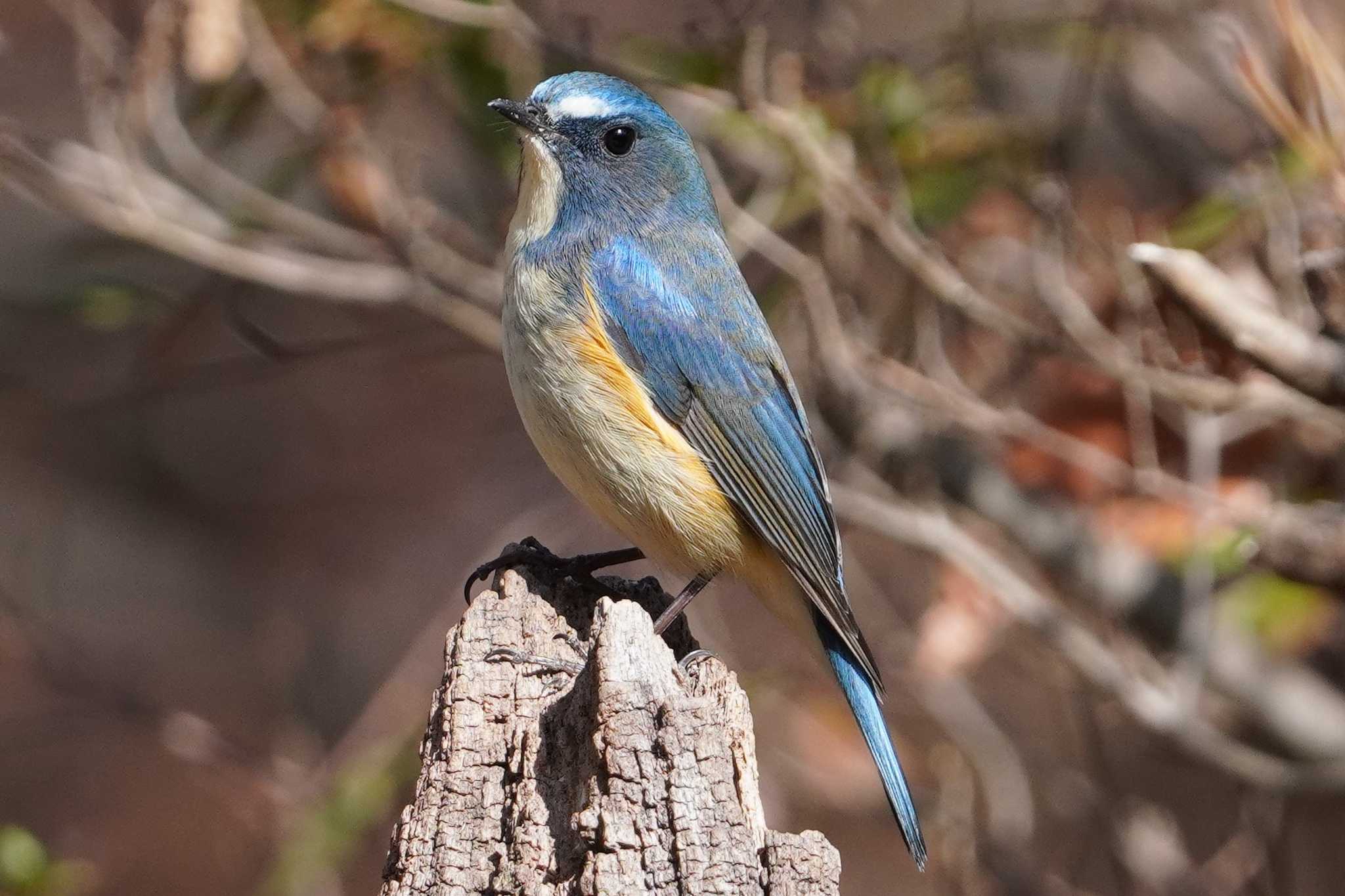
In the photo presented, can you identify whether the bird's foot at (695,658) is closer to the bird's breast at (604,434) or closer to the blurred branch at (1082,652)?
the bird's breast at (604,434)

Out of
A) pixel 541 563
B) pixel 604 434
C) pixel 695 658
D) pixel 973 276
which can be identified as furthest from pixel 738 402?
pixel 973 276

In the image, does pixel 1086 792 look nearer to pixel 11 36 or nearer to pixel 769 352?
pixel 769 352

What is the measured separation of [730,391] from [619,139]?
2.61 ft

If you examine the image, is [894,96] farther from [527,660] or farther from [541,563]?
[527,660]

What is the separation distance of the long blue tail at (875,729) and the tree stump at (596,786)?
865mm

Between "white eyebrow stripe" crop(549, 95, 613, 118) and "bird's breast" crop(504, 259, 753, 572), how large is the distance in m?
0.51

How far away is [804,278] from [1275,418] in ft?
5.20

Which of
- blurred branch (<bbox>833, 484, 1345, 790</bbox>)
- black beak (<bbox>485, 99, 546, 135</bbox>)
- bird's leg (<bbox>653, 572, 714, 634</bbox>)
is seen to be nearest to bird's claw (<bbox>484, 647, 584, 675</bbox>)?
bird's leg (<bbox>653, 572, 714, 634</bbox>)

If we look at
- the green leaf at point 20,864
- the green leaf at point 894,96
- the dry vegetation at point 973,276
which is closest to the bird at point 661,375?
the dry vegetation at point 973,276

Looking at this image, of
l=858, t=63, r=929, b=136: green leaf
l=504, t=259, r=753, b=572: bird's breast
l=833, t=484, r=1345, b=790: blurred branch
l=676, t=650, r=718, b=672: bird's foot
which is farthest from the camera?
l=858, t=63, r=929, b=136: green leaf

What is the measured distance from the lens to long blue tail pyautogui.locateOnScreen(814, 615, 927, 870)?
393 cm

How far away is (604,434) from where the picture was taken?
406 centimetres

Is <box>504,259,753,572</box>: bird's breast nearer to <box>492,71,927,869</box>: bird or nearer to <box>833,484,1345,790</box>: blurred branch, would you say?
<box>492,71,927,869</box>: bird

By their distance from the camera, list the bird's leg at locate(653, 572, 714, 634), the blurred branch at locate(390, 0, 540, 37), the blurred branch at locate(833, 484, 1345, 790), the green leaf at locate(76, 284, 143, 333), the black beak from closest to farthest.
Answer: the bird's leg at locate(653, 572, 714, 634)
the black beak
the blurred branch at locate(390, 0, 540, 37)
the blurred branch at locate(833, 484, 1345, 790)
the green leaf at locate(76, 284, 143, 333)
